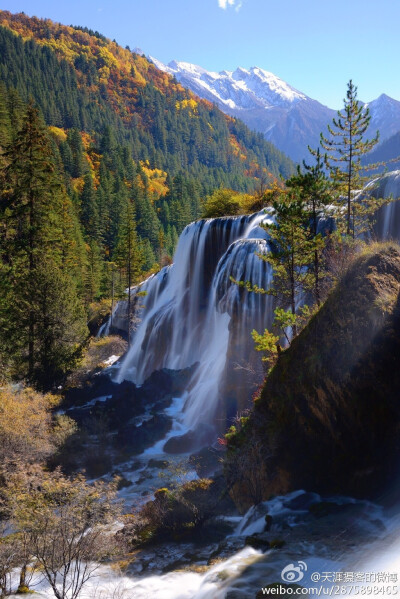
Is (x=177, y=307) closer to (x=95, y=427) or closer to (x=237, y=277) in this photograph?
(x=237, y=277)

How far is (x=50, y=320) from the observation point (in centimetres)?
2430

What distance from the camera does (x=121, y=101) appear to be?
6511 inches

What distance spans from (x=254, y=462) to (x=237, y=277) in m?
14.2

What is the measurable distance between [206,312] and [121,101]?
160732mm

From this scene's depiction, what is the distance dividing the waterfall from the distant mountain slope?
92.4m

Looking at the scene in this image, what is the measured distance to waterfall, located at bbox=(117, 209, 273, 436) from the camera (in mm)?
23156

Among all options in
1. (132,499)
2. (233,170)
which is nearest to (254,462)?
A: (132,499)

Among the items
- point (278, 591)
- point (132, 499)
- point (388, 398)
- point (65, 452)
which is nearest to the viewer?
point (278, 591)

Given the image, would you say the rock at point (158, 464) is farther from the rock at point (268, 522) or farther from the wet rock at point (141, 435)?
the rock at point (268, 522)

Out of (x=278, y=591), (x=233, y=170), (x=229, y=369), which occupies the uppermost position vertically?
(x=233, y=170)

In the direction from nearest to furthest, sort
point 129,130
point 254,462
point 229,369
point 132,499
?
point 254,462 → point 132,499 → point 229,369 → point 129,130

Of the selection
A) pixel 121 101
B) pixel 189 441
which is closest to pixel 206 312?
pixel 189 441

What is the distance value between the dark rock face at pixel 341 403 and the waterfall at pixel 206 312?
904 centimetres

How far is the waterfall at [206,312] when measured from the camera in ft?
76.0
